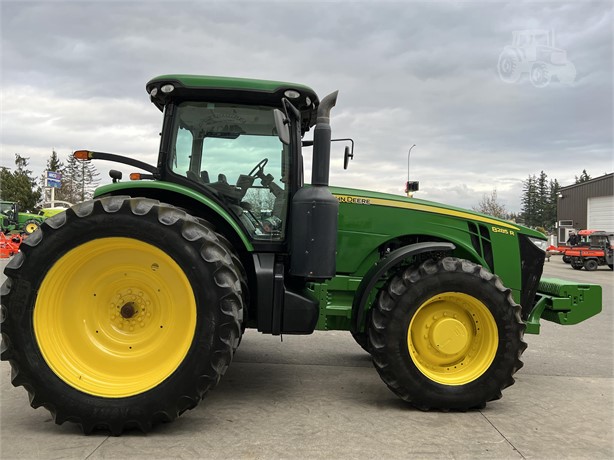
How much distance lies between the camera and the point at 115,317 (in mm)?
3375

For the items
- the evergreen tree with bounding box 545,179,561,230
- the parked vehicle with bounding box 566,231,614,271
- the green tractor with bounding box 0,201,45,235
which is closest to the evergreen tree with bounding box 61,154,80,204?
the green tractor with bounding box 0,201,45,235

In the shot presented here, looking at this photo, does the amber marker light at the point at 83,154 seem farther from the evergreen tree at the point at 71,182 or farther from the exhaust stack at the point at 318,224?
the evergreen tree at the point at 71,182

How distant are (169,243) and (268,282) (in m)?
0.81

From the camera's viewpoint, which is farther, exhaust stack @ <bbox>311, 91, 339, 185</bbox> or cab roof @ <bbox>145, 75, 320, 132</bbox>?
cab roof @ <bbox>145, 75, 320, 132</bbox>

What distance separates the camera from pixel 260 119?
383 cm

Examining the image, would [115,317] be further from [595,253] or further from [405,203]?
[595,253]

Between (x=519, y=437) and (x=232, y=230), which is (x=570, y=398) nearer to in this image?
(x=519, y=437)

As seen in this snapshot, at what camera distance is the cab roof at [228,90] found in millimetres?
3684

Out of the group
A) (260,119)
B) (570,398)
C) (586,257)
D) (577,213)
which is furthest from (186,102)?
(577,213)

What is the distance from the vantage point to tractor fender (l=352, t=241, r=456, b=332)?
3.71 m

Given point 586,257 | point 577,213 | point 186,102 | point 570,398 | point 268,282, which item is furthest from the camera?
point 577,213

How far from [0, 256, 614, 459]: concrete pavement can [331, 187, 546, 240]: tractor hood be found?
156cm

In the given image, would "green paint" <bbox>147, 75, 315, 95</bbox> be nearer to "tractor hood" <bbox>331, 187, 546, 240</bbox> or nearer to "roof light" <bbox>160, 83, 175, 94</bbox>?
"roof light" <bbox>160, 83, 175, 94</bbox>

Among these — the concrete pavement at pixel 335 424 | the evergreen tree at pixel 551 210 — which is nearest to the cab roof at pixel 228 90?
the concrete pavement at pixel 335 424
